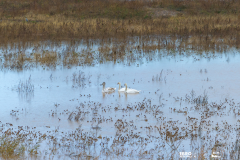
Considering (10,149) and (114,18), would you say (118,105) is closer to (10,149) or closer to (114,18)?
(10,149)


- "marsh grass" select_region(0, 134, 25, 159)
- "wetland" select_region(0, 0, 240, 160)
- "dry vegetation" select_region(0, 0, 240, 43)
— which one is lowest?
"marsh grass" select_region(0, 134, 25, 159)

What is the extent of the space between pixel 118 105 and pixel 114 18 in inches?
802

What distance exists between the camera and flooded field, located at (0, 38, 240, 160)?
7273 mm

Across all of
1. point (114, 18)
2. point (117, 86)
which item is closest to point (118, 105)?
point (117, 86)

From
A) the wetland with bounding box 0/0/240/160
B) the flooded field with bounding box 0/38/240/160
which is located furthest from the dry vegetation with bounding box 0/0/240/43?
the flooded field with bounding box 0/38/240/160

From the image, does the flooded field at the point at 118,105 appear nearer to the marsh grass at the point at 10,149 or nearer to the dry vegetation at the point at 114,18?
the marsh grass at the point at 10,149

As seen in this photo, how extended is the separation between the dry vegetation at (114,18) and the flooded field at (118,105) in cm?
490

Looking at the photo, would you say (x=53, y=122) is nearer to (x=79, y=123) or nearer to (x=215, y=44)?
(x=79, y=123)

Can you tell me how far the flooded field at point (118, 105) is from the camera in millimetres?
7273

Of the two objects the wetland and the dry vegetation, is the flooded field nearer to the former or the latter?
the wetland

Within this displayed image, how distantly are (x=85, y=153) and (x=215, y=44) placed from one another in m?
15.9

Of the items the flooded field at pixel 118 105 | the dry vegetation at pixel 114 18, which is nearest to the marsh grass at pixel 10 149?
the flooded field at pixel 118 105

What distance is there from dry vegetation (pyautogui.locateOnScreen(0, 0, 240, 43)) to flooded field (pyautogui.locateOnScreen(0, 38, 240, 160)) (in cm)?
490

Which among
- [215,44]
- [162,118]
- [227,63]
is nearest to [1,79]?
[162,118]
